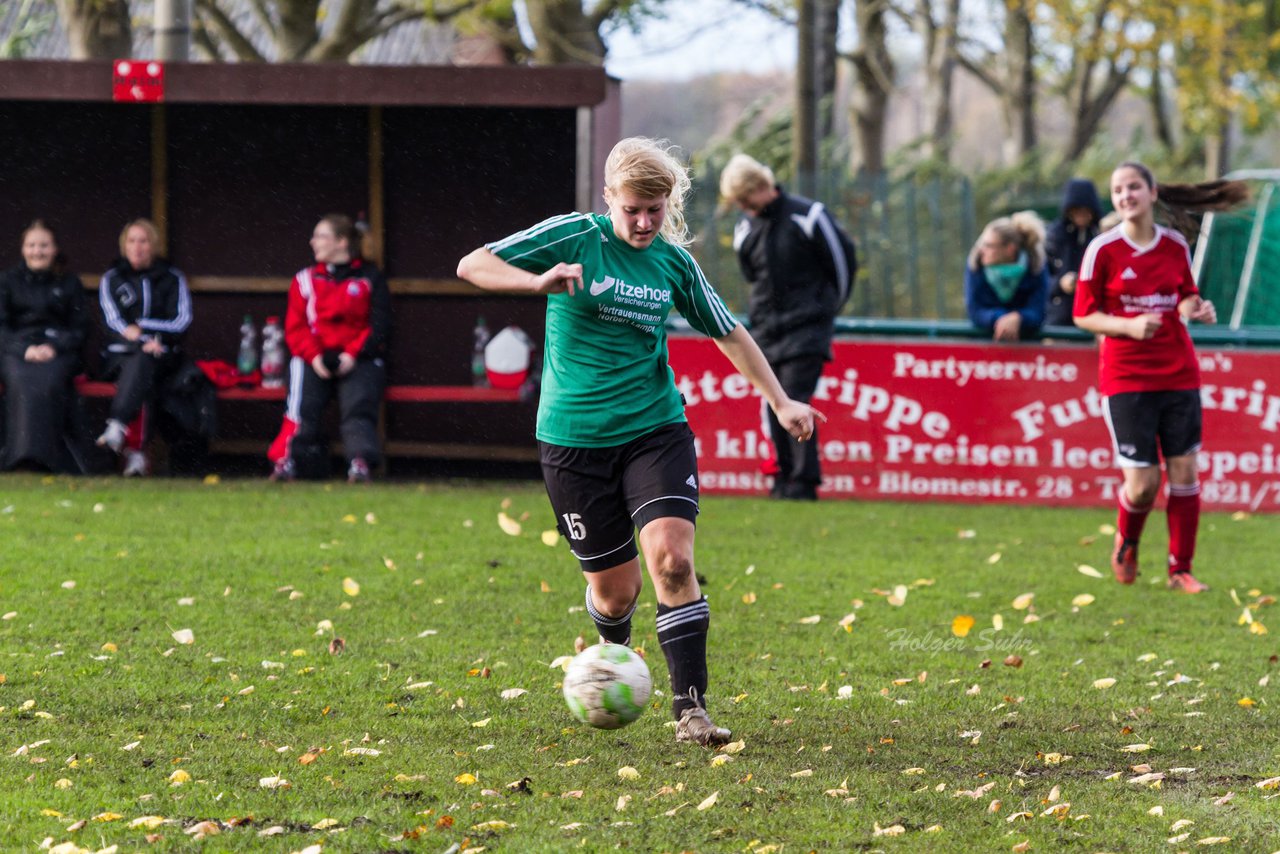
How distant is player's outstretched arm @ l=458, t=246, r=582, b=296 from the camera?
17.0 ft

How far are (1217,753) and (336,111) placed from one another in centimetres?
998

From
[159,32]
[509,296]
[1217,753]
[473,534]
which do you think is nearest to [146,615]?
[473,534]

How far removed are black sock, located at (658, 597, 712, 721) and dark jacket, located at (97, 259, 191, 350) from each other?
26.4 feet

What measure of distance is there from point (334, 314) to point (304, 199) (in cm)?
172

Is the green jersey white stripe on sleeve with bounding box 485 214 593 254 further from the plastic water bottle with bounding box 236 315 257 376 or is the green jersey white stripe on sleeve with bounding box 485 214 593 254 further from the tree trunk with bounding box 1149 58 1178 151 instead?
the tree trunk with bounding box 1149 58 1178 151

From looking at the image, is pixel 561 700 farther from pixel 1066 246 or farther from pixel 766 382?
pixel 1066 246

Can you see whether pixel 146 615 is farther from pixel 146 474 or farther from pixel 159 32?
pixel 159 32

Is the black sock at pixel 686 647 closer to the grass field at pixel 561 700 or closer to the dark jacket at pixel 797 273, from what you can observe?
the grass field at pixel 561 700

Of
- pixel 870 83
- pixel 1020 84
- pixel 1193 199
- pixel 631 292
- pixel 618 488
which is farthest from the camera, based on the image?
pixel 1020 84

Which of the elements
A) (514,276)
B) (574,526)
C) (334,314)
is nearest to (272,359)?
(334,314)

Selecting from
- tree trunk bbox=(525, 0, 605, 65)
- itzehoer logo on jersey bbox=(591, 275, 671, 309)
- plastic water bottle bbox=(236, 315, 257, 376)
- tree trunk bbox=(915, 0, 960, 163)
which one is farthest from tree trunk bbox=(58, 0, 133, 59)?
tree trunk bbox=(915, 0, 960, 163)

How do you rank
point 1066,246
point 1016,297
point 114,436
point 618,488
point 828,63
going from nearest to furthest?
point 618,488 < point 114,436 < point 1016,297 < point 1066,246 < point 828,63

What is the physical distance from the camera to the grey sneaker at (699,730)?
17.8 feet

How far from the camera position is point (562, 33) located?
71.6 ft
